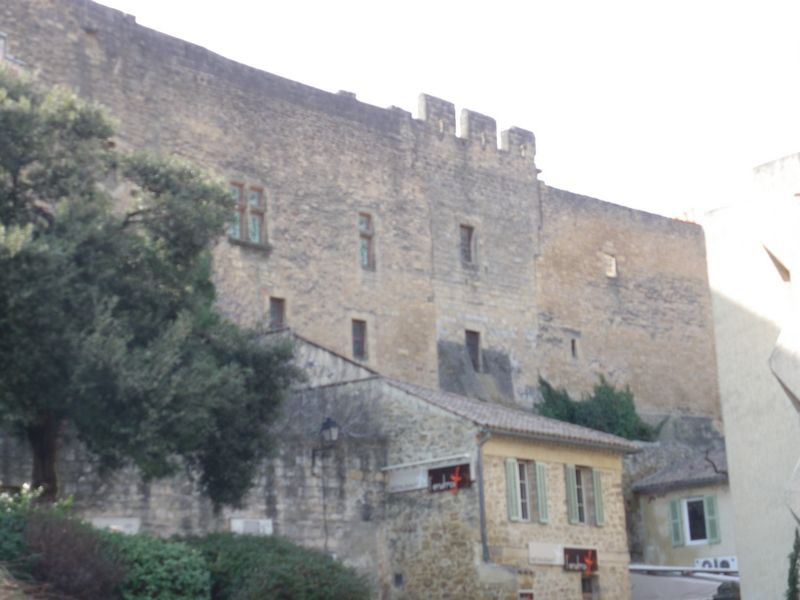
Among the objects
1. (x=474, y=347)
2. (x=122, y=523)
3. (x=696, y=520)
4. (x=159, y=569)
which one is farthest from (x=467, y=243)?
(x=159, y=569)

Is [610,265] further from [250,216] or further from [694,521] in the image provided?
[250,216]

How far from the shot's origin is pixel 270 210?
34.4m

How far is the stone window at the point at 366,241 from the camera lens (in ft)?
121

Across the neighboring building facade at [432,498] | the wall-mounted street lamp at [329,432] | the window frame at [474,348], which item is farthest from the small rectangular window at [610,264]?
the wall-mounted street lamp at [329,432]

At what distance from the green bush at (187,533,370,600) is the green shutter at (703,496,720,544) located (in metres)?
13.3

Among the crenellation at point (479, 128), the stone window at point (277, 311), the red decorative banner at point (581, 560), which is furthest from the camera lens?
the crenellation at point (479, 128)

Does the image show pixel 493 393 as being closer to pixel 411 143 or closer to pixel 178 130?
pixel 411 143

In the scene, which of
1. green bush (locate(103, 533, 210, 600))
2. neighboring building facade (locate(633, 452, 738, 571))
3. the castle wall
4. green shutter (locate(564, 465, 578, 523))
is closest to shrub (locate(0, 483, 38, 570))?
green bush (locate(103, 533, 210, 600))

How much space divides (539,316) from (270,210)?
10.3 m

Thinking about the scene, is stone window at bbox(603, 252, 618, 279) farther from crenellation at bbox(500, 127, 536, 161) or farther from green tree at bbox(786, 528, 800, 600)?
green tree at bbox(786, 528, 800, 600)

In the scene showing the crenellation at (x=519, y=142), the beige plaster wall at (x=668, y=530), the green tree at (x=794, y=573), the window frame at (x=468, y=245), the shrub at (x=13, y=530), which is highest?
the crenellation at (x=519, y=142)

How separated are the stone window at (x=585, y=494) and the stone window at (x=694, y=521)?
5064 millimetres

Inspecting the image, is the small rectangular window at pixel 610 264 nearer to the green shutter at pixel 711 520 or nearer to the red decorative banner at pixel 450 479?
the green shutter at pixel 711 520

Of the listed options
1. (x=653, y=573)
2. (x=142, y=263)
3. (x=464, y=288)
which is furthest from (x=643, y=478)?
(x=142, y=263)
